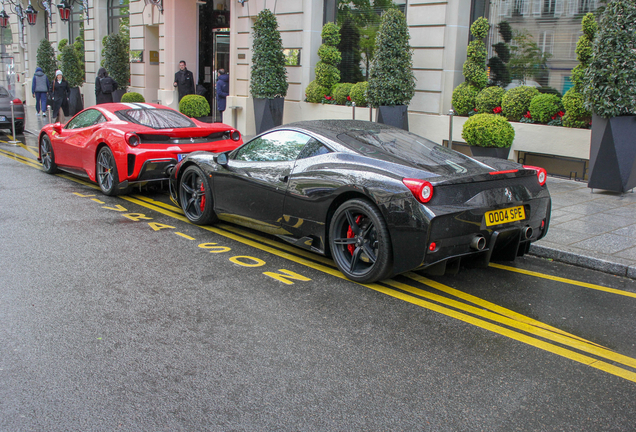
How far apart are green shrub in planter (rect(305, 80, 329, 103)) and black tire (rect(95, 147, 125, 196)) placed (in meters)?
7.54

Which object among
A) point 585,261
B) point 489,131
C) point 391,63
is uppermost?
point 391,63

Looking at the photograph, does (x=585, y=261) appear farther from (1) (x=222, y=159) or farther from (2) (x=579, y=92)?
(2) (x=579, y=92)

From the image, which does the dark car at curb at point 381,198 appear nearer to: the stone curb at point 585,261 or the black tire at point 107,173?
the stone curb at point 585,261

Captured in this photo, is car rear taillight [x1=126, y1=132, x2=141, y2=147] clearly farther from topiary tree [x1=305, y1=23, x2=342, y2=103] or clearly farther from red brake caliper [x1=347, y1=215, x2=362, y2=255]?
topiary tree [x1=305, y1=23, x2=342, y2=103]

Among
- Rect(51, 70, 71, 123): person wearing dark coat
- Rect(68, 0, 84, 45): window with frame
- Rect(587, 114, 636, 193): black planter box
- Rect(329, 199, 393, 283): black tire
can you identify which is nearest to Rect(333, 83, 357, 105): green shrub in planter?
Rect(587, 114, 636, 193): black planter box

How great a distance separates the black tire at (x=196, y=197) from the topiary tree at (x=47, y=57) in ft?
84.0

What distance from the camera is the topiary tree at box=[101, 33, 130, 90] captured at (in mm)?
23422

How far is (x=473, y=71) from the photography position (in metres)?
12.1

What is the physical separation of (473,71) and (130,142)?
7.26 metres

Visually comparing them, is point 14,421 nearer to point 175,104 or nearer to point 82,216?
point 82,216

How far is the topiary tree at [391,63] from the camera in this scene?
39.7 ft

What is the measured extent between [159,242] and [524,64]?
8.83m

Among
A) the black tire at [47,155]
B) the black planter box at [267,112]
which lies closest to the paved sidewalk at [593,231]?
the black planter box at [267,112]

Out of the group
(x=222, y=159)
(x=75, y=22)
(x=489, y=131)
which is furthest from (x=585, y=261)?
(x=75, y=22)
